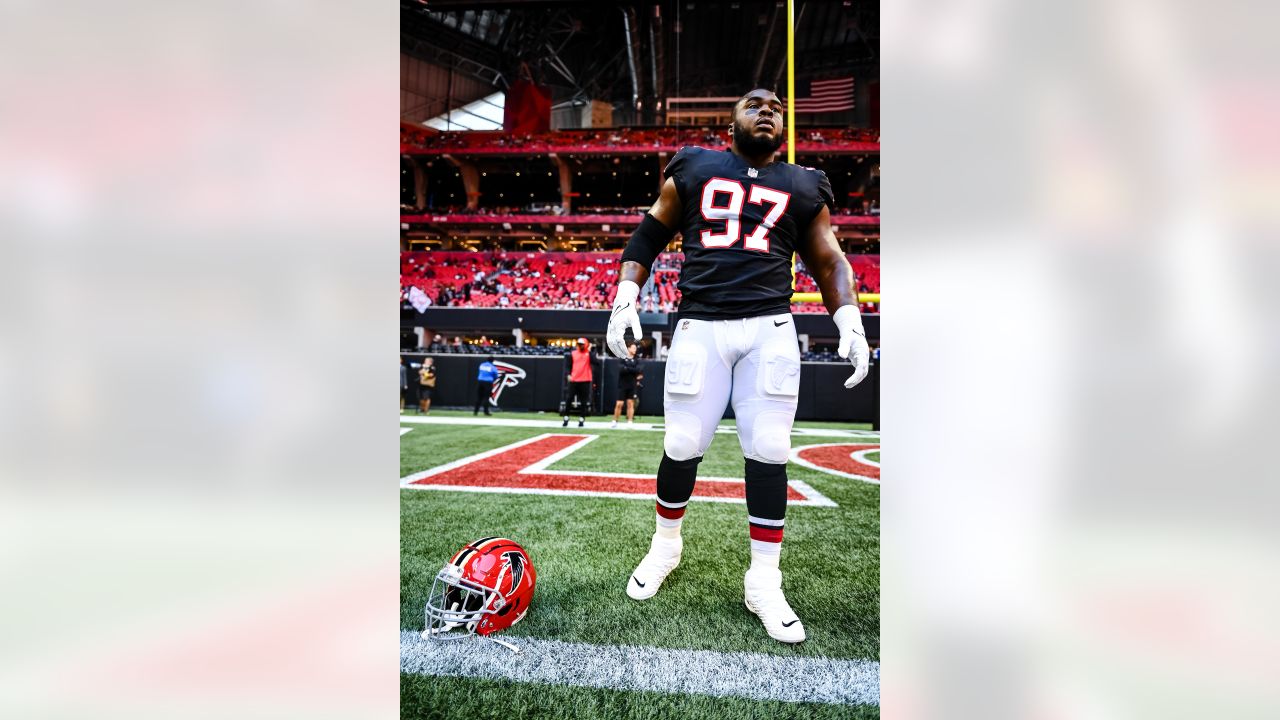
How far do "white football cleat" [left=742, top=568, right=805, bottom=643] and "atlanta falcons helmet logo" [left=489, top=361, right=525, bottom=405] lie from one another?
10.0 metres

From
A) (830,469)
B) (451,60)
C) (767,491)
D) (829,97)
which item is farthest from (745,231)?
(451,60)

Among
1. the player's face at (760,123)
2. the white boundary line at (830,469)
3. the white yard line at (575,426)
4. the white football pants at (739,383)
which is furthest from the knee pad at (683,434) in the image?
the white yard line at (575,426)

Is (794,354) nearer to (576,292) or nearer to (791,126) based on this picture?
(791,126)

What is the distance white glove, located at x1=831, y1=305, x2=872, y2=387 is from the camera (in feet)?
5.98

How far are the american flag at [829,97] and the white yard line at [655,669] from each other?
1594cm

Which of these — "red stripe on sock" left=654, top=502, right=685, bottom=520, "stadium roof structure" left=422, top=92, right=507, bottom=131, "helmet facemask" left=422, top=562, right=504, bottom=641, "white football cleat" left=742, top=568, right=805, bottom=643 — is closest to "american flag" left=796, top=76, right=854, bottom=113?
"red stripe on sock" left=654, top=502, right=685, bottom=520

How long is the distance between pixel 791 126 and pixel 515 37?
2644 cm

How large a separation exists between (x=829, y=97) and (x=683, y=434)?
16.3m

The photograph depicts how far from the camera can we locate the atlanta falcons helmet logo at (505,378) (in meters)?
11.4

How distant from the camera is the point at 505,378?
37.5ft

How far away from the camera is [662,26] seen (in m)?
20.4

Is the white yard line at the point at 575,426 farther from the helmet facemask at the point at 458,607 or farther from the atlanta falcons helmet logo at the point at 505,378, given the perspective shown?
the helmet facemask at the point at 458,607

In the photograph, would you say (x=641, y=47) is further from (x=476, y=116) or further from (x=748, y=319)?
(x=748, y=319)

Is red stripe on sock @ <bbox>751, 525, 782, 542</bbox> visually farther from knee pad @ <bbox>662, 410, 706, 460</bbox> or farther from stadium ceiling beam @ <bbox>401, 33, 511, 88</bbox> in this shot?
stadium ceiling beam @ <bbox>401, 33, 511, 88</bbox>
